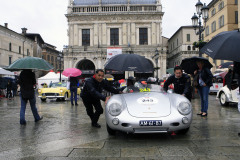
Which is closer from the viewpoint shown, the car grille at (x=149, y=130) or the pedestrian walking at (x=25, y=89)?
the car grille at (x=149, y=130)

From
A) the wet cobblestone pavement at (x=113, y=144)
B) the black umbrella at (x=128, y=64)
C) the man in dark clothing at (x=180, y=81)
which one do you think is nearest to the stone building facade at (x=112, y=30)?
the black umbrella at (x=128, y=64)

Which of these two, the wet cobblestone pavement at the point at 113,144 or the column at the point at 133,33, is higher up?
the column at the point at 133,33

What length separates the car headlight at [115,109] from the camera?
4465 millimetres

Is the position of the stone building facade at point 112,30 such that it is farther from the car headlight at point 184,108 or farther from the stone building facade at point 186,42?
the car headlight at point 184,108

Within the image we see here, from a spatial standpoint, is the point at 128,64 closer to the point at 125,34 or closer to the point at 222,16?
the point at 222,16

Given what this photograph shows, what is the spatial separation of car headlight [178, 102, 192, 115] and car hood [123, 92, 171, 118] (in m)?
0.22

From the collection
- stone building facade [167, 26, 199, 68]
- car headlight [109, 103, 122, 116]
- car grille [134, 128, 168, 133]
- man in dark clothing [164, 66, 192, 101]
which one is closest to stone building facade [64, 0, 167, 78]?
stone building facade [167, 26, 199, 68]

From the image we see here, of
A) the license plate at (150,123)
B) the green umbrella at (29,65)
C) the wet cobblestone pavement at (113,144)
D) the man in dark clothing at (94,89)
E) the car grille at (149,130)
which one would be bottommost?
the wet cobblestone pavement at (113,144)

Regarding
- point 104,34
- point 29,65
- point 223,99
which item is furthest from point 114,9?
point 29,65

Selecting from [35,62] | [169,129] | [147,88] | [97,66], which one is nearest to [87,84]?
[147,88]

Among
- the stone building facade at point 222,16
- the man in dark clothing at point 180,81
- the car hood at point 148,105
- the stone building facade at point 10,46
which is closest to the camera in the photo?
the car hood at point 148,105

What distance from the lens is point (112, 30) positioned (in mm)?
38531

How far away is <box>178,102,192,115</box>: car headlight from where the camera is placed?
447cm

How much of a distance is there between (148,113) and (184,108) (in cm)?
76
